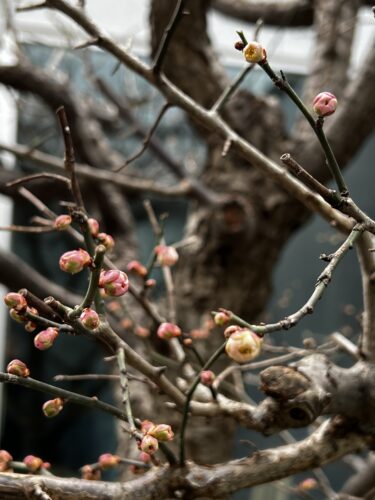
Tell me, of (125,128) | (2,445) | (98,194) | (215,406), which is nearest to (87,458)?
(2,445)

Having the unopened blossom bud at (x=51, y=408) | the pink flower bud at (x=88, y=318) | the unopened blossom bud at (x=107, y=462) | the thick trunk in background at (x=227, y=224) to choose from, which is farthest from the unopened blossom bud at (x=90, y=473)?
the thick trunk in background at (x=227, y=224)

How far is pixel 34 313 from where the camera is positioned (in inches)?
16.3

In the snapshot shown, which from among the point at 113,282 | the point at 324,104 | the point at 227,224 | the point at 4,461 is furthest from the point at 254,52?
the point at 227,224

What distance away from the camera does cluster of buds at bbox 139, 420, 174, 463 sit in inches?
16.5

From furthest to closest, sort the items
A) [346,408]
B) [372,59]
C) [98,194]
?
[98,194] → [372,59] → [346,408]

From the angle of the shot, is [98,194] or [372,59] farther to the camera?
[98,194]

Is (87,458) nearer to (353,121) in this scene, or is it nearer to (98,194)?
(98,194)

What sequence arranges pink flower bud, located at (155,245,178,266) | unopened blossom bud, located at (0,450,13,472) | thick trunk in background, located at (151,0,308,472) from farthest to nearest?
thick trunk in background, located at (151,0,308,472)
pink flower bud, located at (155,245,178,266)
unopened blossom bud, located at (0,450,13,472)

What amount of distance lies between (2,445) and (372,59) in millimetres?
1758

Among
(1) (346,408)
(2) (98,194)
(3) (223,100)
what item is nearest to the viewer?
(1) (346,408)

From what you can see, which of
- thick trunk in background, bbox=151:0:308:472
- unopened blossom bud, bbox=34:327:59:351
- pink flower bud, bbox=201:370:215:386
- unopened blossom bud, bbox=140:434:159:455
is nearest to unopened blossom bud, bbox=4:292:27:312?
unopened blossom bud, bbox=34:327:59:351

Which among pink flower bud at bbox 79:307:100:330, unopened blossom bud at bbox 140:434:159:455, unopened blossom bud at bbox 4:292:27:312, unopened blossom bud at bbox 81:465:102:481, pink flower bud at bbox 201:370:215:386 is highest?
unopened blossom bud at bbox 4:292:27:312

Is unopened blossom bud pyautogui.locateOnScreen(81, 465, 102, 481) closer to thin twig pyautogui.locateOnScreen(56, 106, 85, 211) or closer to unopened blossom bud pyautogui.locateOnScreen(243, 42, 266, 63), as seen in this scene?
thin twig pyautogui.locateOnScreen(56, 106, 85, 211)

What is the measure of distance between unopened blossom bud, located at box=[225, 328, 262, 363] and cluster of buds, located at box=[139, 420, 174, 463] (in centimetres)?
11
